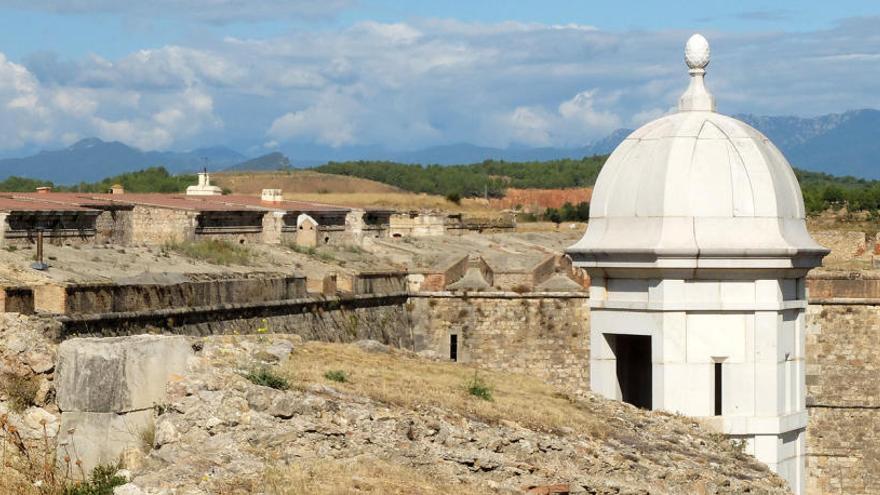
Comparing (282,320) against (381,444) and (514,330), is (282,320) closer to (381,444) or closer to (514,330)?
(514,330)

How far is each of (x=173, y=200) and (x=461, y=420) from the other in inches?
1553

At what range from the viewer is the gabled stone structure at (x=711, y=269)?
42.6ft

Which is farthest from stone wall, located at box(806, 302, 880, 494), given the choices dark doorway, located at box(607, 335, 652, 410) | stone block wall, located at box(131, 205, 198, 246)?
dark doorway, located at box(607, 335, 652, 410)

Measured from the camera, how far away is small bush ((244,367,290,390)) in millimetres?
10414

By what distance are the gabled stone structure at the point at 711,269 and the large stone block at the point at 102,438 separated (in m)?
4.40

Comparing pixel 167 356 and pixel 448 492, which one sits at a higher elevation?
pixel 167 356

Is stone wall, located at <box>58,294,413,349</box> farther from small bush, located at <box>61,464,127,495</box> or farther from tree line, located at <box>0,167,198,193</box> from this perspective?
tree line, located at <box>0,167,198,193</box>

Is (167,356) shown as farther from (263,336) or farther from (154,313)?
(154,313)

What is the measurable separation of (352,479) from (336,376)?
249 cm

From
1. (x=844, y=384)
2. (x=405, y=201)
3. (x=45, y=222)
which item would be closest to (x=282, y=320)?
(x=45, y=222)

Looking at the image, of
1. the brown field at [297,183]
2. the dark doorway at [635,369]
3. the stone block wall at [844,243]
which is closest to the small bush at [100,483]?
the dark doorway at [635,369]

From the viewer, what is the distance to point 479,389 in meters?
13.0

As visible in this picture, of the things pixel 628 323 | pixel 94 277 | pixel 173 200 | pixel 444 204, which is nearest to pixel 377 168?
pixel 444 204

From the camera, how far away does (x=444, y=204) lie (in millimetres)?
99812
